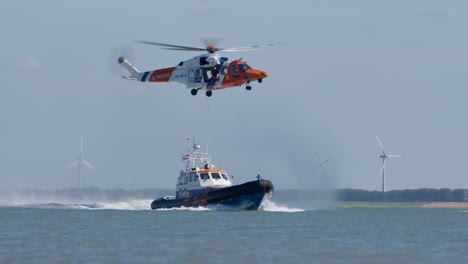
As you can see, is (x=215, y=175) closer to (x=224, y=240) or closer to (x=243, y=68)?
(x=243, y=68)

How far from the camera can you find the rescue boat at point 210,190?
79375mm

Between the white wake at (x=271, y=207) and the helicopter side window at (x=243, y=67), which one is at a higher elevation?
the helicopter side window at (x=243, y=67)

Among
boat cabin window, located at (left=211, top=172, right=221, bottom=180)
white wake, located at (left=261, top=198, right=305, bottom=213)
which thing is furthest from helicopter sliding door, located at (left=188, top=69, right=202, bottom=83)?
boat cabin window, located at (left=211, top=172, right=221, bottom=180)

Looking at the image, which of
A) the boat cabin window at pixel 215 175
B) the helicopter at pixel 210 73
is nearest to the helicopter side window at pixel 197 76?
the helicopter at pixel 210 73

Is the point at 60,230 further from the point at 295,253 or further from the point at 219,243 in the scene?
the point at 295,253

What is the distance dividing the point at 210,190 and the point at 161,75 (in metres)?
12.9

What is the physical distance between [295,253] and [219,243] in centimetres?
539

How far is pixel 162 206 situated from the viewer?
279 ft

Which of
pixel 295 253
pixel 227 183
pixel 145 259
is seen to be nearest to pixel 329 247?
pixel 295 253

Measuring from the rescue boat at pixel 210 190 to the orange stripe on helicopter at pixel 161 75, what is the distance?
11804mm

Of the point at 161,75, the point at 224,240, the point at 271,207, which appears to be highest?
the point at 161,75

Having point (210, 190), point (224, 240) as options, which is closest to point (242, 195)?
point (210, 190)

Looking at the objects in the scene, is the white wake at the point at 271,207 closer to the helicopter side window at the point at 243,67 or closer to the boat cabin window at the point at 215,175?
the boat cabin window at the point at 215,175

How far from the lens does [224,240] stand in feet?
163
